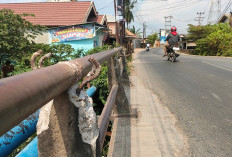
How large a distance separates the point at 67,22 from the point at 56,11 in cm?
238

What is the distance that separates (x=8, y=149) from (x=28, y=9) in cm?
2104

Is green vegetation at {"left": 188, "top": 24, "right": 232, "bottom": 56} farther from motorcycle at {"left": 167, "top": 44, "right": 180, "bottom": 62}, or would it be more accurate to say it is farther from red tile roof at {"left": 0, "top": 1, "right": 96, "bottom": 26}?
red tile roof at {"left": 0, "top": 1, "right": 96, "bottom": 26}

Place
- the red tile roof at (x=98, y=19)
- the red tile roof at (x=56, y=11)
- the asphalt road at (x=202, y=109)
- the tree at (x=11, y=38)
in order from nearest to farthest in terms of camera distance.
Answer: the asphalt road at (x=202, y=109) → the tree at (x=11, y=38) → the red tile roof at (x=56, y=11) → the red tile roof at (x=98, y=19)

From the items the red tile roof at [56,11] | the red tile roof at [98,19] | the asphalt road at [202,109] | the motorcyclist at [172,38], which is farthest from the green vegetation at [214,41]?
the asphalt road at [202,109]

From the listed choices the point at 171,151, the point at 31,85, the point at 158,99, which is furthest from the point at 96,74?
the point at 158,99

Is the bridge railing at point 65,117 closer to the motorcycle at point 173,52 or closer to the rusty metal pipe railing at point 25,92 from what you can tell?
the rusty metal pipe railing at point 25,92

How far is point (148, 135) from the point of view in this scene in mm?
3090

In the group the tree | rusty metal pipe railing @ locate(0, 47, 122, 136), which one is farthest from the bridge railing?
the tree

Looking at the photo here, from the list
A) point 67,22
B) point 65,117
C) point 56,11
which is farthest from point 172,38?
point 65,117

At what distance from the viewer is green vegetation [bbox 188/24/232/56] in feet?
86.9

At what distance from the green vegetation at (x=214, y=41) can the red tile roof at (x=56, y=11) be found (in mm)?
16410

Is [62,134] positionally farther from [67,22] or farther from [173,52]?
[67,22]

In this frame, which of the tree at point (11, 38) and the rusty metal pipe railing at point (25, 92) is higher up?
the tree at point (11, 38)

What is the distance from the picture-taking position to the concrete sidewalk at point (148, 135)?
2607 mm
